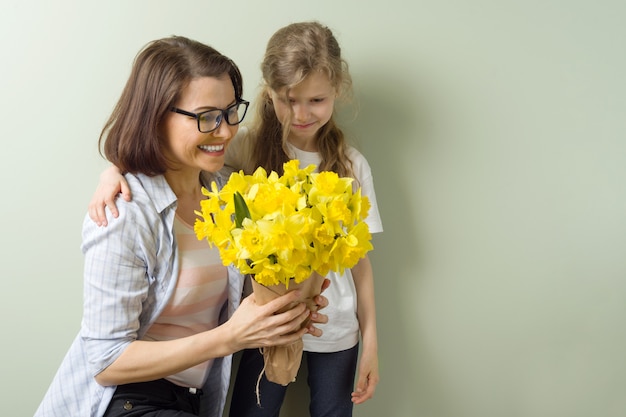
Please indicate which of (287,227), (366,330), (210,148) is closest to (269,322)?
(287,227)

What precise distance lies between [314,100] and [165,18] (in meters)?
0.49

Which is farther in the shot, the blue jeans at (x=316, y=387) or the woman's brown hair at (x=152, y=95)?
the blue jeans at (x=316, y=387)

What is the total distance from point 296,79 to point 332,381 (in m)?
0.84

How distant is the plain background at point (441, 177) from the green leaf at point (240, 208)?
72 centimetres

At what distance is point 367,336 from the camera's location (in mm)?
1548

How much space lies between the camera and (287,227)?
3.05ft

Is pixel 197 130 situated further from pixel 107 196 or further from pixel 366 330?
pixel 366 330

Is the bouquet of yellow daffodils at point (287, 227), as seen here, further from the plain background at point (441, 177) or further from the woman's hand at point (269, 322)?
the plain background at point (441, 177)

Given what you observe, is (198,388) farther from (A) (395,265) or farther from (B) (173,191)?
(A) (395,265)

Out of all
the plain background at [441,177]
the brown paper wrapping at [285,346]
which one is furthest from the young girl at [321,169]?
the brown paper wrapping at [285,346]

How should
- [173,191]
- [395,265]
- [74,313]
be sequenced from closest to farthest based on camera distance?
[173,191] → [74,313] → [395,265]

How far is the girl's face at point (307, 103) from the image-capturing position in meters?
1.39

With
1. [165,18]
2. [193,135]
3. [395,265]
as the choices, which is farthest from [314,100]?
[395,265]

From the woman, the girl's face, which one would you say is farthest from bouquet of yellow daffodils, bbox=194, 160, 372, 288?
the girl's face
